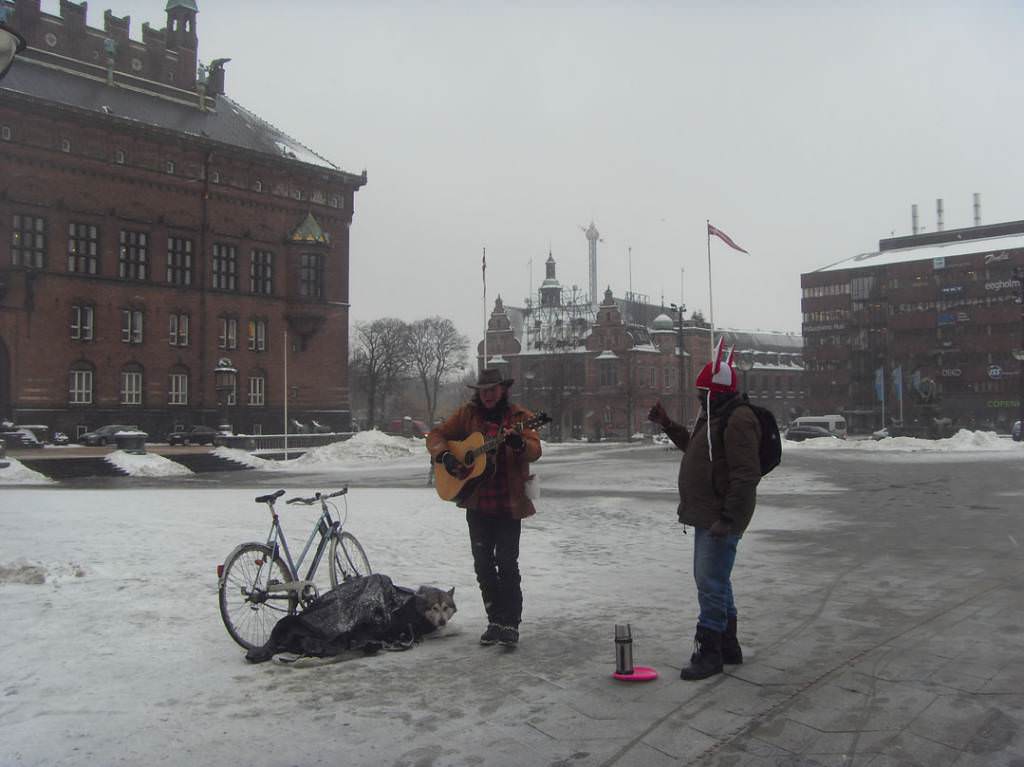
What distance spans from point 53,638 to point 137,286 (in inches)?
1766

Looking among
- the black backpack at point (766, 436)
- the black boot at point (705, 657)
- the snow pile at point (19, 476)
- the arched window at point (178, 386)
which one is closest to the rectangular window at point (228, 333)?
the arched window at point (178, 386)

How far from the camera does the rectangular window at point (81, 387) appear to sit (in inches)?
1747

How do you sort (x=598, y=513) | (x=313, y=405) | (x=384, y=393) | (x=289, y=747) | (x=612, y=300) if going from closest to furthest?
(x=289, y=747) < (x=598, y=513) < (x=313, y=405) < (x=384, y=393) < (x=612, y=300)

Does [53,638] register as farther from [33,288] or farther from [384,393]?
[384,393]

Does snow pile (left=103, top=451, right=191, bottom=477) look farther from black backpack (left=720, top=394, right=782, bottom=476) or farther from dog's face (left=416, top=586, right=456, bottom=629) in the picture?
black backpack (left=720, top=394, right=782, bottom=476)

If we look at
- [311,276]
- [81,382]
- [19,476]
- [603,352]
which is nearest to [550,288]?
[603,352]

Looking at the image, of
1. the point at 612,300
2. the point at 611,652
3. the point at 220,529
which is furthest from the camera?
the point at 612,300

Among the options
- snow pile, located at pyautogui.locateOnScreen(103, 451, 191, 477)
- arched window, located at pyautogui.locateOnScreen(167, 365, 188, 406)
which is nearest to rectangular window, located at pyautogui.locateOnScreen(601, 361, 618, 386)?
arched window, located at pyautogui.locateOnScreen(167, 365, 188, 406)

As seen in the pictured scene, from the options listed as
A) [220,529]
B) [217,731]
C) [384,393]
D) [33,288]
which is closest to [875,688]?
[217,731]

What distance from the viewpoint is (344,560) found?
738 cm

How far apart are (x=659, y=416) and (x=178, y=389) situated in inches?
1847

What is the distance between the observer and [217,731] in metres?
4.67

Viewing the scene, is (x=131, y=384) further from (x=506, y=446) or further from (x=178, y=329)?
(x=506, y=446)

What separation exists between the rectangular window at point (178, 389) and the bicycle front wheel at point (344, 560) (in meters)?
44.2
